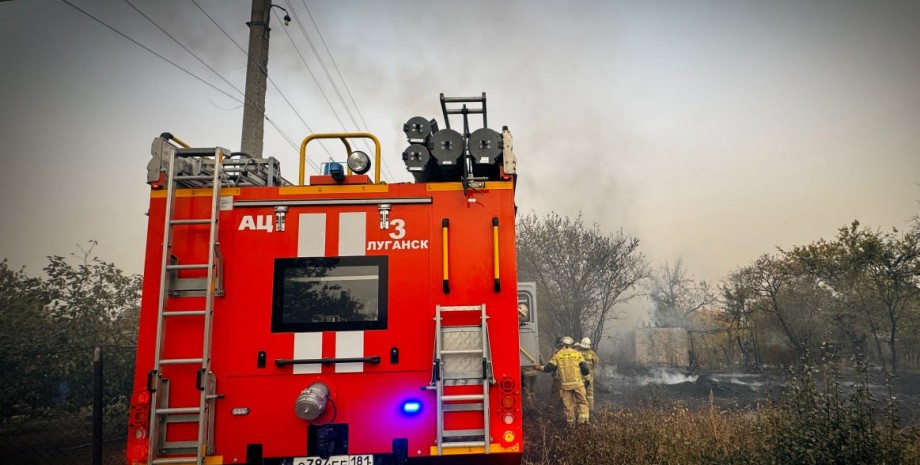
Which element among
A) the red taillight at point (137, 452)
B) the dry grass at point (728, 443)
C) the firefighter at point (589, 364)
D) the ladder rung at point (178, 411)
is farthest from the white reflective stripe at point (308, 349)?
the firefighter at point (589, 364)

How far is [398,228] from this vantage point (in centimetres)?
517

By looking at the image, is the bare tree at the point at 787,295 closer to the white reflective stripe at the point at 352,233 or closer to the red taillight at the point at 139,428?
the white reflective stripe at the point at 352,233

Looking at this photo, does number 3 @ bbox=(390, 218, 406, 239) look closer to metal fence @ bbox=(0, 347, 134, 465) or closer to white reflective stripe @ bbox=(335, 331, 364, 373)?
white reflective stripe @ bbox=(335, 331, 364, 373)

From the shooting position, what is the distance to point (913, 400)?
14.9 meters

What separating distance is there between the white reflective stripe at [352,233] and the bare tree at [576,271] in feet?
57.4

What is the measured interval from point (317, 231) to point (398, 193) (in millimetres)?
782

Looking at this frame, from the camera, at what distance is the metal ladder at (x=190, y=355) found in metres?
4.66

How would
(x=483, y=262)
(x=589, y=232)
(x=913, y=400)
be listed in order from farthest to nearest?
(x=589, y=232) → (x=913, y=400) → (x=483, y=262)

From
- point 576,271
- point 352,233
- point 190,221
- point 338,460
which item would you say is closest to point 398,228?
point 352,233

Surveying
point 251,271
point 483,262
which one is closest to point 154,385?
point 251,271

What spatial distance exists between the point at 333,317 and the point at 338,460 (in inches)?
45.1

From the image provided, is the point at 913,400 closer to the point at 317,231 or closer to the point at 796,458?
the point at 796,458

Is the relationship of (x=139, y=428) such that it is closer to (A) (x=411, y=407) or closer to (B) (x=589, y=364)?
(A) (x=411, y=407)

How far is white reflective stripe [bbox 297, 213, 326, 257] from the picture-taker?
5.13 meters
